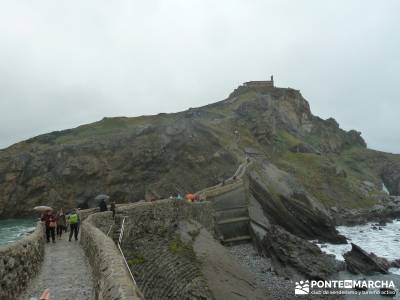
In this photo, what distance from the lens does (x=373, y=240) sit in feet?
181

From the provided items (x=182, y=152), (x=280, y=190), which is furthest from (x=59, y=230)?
(x=182, y=152)

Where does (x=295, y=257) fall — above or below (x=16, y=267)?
below

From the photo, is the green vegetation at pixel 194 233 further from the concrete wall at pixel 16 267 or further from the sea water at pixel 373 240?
the sea water at pixel 373 240

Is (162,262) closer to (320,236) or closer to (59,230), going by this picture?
(59,230)

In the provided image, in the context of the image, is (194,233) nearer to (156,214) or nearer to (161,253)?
(156,214)

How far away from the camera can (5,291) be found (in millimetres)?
10891

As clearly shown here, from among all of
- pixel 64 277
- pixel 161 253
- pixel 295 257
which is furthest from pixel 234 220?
pixel 64 277

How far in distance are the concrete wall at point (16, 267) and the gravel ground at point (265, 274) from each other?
1859 cm

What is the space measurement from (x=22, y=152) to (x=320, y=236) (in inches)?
2228

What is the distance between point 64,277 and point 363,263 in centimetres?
3336

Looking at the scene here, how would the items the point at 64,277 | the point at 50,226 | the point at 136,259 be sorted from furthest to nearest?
the point at 136,259, the point at 50,226, the point at 64,277

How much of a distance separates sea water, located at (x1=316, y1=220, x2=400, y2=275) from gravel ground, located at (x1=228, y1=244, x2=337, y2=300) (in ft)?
37.0

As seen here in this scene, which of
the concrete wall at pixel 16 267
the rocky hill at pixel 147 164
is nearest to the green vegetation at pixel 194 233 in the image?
the concrete wall at pixel 16 267

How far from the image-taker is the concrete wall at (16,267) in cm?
1110
